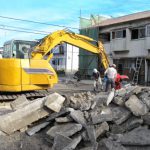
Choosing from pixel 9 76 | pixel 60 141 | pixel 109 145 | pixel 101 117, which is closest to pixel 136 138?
pixel 109 145

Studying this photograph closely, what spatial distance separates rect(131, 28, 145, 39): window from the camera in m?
32.5

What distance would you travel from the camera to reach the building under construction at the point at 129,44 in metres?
31.3

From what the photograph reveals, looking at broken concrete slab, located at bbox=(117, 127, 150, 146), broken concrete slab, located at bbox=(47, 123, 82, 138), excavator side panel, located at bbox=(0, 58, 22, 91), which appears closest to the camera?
broken concrete slab, located at bbox=(117, 127, 150, 146)

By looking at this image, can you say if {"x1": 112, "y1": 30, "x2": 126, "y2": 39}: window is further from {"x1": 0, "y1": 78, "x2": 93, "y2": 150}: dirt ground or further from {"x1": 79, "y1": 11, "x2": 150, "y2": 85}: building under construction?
{"x1": 0, "y1": 78, "x2": 93, "y2": 150}: dirt ground

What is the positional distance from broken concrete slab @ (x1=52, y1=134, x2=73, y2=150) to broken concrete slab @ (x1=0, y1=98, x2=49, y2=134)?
1.88m

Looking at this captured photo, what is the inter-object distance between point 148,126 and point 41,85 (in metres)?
6.38

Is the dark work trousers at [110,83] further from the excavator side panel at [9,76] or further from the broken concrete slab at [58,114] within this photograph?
the broken concrete slab at [58,114]

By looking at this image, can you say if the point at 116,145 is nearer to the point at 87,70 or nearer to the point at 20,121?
the point at 20,121

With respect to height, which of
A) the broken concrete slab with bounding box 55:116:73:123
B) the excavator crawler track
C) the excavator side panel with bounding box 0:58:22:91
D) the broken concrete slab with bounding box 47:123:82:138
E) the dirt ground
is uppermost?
the excavator side panel with bounding box 0:58:22:91

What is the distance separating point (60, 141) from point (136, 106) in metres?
2.40

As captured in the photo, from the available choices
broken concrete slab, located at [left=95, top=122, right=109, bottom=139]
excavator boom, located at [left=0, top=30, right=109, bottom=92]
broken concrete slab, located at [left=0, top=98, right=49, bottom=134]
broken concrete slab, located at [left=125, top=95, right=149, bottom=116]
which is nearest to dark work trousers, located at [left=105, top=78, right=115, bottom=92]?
excavator boom, located at [left=0, top=30, right=109, bottom=92]

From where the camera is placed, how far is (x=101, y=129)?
8.52 metres

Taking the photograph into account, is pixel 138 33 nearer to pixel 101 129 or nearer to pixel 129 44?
pixel 129 44

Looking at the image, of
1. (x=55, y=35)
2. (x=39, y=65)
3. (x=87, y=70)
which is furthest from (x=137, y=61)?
(x=39, y=65)
